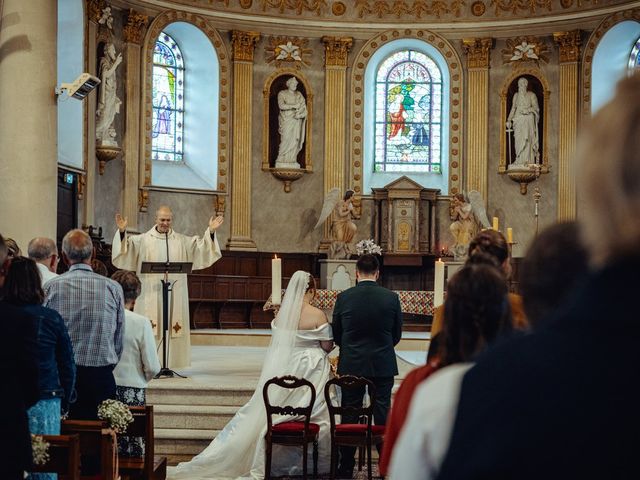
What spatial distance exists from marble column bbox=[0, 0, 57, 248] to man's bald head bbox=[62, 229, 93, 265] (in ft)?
12.4

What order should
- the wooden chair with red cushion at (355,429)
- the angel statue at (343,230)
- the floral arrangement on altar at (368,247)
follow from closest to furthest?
the wooden chair with red cushion at (355,429)
the floral arrangement on altar at (368,247)
the angel statue at (343,230)

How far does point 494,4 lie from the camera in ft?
63.5

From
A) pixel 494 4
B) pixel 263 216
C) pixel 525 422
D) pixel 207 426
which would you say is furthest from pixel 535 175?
pixel 525 422

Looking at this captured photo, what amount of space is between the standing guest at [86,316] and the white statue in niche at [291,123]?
43.8ft

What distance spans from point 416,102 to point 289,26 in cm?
293

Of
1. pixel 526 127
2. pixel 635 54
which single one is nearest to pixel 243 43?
pixel 526 127

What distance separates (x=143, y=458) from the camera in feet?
22.2

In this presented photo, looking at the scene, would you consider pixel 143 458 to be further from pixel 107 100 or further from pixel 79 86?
pixel 107 100

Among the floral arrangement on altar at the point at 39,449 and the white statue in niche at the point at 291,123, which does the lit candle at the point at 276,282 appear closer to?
the floral arrangement on altar at the point at 39,449

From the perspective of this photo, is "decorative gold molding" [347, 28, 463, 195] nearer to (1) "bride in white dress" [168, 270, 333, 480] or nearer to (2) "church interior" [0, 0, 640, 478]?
(2) "church interior" [0, 0, 640, 478]

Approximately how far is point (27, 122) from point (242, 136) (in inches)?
380

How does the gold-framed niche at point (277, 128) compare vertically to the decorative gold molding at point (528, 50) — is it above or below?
below

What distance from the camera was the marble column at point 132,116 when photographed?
17859 mm

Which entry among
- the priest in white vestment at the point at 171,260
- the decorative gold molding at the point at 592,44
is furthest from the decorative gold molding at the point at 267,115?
the priest in white vestment at the point at 171,260
